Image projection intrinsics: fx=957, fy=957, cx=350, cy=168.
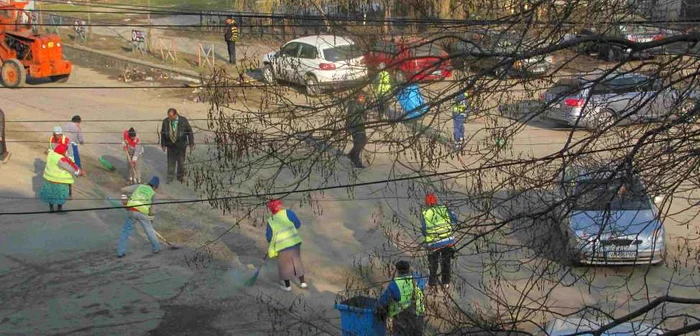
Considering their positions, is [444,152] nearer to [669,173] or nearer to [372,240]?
[669,173]

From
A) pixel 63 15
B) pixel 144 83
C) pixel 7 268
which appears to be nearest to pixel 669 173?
pixel 7 268

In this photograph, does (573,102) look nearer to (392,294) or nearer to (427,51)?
(427,51)

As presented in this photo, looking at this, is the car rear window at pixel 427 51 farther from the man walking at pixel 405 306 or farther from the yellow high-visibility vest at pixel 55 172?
the yellow high-visibility vest at pixel 55 172

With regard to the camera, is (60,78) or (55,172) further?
(60,78)

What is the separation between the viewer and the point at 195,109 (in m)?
23.8

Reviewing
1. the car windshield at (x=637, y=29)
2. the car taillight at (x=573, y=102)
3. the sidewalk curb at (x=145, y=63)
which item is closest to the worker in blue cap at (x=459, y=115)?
the car taillight at (x=573, y=102)

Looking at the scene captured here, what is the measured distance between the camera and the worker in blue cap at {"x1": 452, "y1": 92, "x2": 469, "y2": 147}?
662cm

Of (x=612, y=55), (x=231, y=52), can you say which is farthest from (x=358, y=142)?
(x=231, y=52)

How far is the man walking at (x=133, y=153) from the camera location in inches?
691

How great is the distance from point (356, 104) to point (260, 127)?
35.0 inches

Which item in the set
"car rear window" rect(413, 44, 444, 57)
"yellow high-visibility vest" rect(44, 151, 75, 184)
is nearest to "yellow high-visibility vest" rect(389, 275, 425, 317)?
"car rear window" rect(413, 44, 444, 57)

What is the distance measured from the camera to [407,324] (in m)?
7.31

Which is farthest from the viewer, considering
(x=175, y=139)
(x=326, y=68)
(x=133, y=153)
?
(x=133, y=153)

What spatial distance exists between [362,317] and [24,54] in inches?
782
